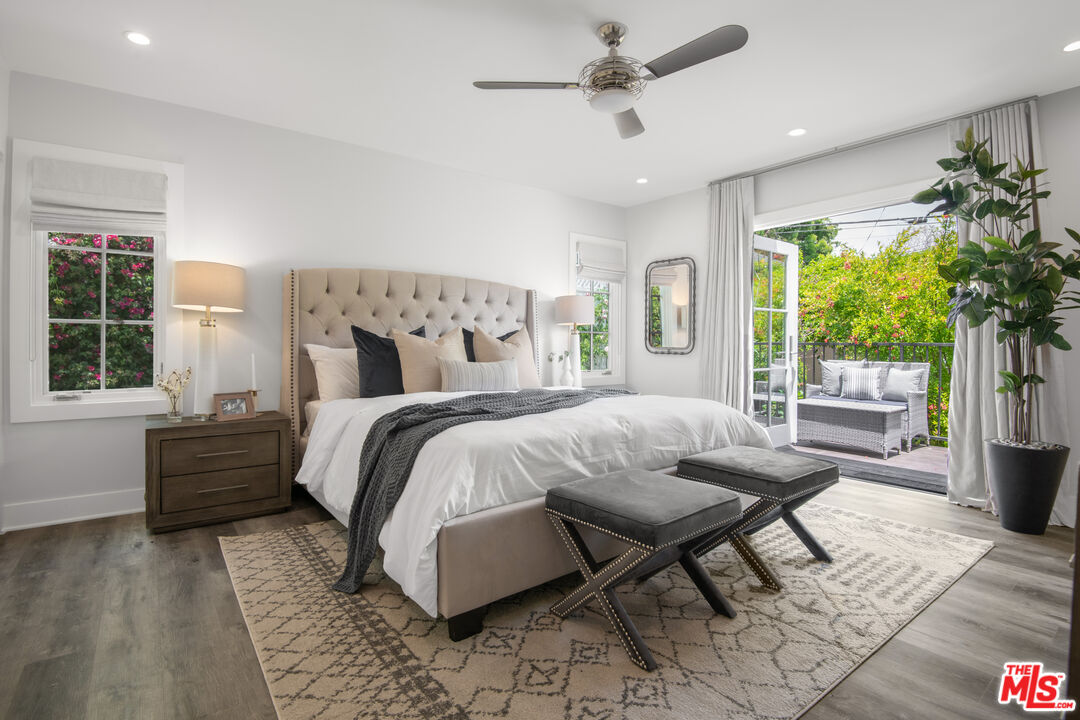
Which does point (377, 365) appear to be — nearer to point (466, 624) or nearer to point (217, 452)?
point (217, 452)

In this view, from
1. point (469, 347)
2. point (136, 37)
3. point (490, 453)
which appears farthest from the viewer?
point (469, 347)

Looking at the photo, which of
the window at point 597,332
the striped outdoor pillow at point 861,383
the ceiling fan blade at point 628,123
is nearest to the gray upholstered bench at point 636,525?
the ceiling fan blade at point 628,123

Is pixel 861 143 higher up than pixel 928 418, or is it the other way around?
pixel 861 143

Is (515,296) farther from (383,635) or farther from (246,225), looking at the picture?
(383,635)

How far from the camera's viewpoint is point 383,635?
184 centimetres

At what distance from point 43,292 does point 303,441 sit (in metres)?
1.64

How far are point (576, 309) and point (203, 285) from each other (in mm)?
2932

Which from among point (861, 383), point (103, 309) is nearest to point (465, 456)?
point (103, 309)

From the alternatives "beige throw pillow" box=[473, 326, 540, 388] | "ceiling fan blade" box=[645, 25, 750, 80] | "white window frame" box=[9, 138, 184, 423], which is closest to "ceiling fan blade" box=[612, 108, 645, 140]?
"ceiling fan blade" box=[645, 25, 750, 80]

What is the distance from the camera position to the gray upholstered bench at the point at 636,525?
5.43 feet

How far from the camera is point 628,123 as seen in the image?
2721 mm

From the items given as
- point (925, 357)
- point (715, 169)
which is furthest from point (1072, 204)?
point (925, 357)

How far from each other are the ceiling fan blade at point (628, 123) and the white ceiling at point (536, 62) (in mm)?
345

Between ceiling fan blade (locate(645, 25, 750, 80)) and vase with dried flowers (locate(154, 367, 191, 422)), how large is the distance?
3.08m
